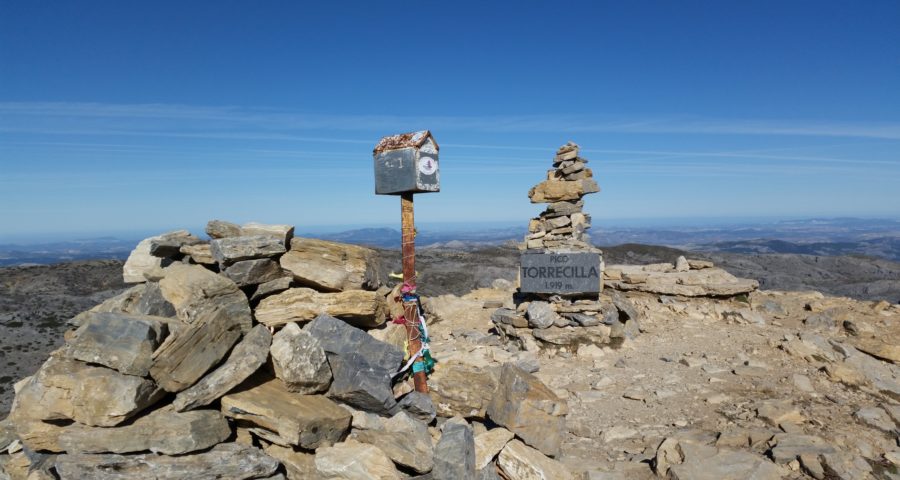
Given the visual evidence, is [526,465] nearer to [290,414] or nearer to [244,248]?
[290,414]

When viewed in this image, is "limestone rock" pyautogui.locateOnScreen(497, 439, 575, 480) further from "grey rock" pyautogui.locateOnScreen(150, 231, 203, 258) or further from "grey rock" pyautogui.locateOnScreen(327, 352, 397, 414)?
"grey rock" pyautogui.locateOnScreen(150, 231, 203, 258)

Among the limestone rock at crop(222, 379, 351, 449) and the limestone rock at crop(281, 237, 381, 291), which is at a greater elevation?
the limestone rock at crop(281, 237, 381, 291)

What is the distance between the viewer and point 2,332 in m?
20.8

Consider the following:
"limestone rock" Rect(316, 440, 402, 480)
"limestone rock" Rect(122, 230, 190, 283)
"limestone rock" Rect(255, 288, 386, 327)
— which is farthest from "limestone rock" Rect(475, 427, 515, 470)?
"limestone rock" Rect(122, 230, 190, 283)

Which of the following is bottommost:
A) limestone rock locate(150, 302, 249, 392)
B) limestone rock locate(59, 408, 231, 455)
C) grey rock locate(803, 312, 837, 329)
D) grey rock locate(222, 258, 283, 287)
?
grey rock locate(803, 312, 837, 329)

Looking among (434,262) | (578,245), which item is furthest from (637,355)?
(434,262)

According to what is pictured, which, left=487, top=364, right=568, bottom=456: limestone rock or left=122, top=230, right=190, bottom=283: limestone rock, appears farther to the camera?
left=122, top=230, right=190, bottom=283: limestone rock

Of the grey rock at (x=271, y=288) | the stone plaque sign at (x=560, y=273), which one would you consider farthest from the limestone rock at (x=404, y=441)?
the stone plaque sign at (x=560, y=273)

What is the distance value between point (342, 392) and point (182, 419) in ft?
5.94

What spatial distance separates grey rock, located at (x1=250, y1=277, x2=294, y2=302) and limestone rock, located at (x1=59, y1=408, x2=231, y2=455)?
6.52ft

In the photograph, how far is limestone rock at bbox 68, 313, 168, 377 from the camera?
5.51 metres

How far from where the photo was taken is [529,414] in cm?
652

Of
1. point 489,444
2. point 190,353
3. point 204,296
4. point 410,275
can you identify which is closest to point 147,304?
point 204,296

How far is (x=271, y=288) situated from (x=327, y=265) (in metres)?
0.87
